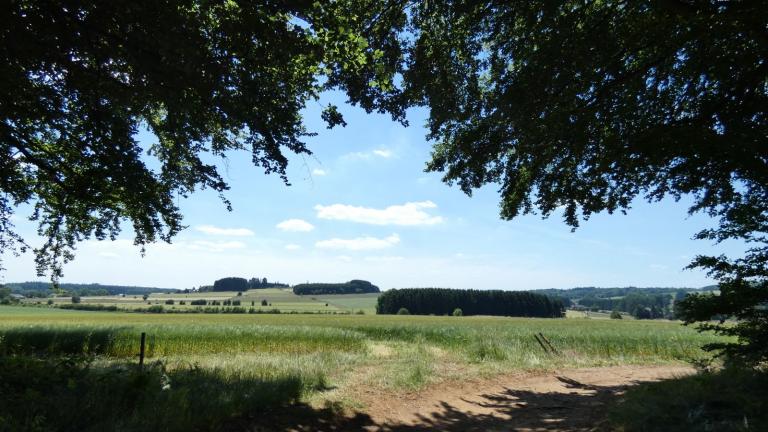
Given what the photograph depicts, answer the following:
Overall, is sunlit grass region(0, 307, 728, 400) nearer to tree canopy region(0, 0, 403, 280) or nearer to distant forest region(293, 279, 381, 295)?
tree canopy region(0, 0, 403, 280)

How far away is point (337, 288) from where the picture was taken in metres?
171

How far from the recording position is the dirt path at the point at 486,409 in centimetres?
752

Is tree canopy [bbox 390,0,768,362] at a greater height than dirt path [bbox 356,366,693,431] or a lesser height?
greater

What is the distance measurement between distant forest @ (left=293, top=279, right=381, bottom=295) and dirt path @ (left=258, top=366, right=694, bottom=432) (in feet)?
507

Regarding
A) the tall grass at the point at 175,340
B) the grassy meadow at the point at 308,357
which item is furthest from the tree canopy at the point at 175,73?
the tall grass at the point at 175,340

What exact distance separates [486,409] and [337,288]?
165 metres

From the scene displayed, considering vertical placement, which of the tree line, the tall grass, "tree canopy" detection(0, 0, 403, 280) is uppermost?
"tree canopy" detection(0, 0, 403, 280)

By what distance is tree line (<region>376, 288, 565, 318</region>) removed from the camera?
333 feet

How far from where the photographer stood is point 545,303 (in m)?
105

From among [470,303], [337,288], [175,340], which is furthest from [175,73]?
[337,288]

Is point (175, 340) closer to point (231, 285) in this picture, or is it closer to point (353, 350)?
point (353, 350)

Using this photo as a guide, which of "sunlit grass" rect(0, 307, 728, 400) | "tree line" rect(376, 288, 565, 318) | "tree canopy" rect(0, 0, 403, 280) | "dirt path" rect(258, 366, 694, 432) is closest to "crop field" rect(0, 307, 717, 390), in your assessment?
"sunlit grass" rect(0, 307, 728, 400)

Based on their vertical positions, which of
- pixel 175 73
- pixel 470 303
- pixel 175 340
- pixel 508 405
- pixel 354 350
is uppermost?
pixel 175 73

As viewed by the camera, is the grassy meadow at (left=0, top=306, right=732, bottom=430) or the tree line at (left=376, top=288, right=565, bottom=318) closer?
the grassy meadow at (left=0, top=306, right=732, bottom=430)
